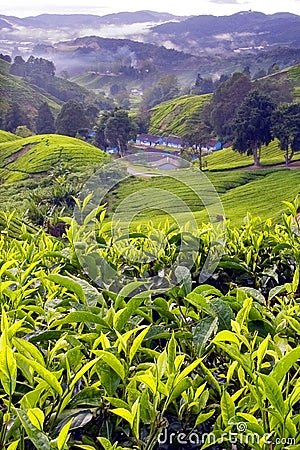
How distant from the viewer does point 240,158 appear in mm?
23797

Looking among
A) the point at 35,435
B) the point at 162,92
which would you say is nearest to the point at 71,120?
the point at 162,92

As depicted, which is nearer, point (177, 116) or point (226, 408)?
point (226, 408)

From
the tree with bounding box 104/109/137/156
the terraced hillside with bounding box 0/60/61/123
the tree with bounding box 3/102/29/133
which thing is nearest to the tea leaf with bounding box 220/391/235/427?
the tree with bounding box 104/109/137/156

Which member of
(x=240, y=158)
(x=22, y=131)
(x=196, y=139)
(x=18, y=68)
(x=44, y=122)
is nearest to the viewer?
(x=240, y=158)

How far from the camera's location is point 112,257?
4.01ft

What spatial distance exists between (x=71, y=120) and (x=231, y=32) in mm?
96637

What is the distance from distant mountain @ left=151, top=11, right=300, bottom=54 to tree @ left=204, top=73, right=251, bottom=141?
6953cm

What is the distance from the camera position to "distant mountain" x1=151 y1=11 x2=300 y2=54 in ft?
327

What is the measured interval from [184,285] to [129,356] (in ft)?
0.97

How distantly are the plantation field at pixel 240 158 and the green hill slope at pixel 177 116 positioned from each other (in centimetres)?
696

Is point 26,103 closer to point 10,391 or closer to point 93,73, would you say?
point 93,73

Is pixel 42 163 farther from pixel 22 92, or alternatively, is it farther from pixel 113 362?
pixel 113 362

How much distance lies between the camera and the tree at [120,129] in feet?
81.5

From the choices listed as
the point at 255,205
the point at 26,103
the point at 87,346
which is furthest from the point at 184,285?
the point at 26,103
